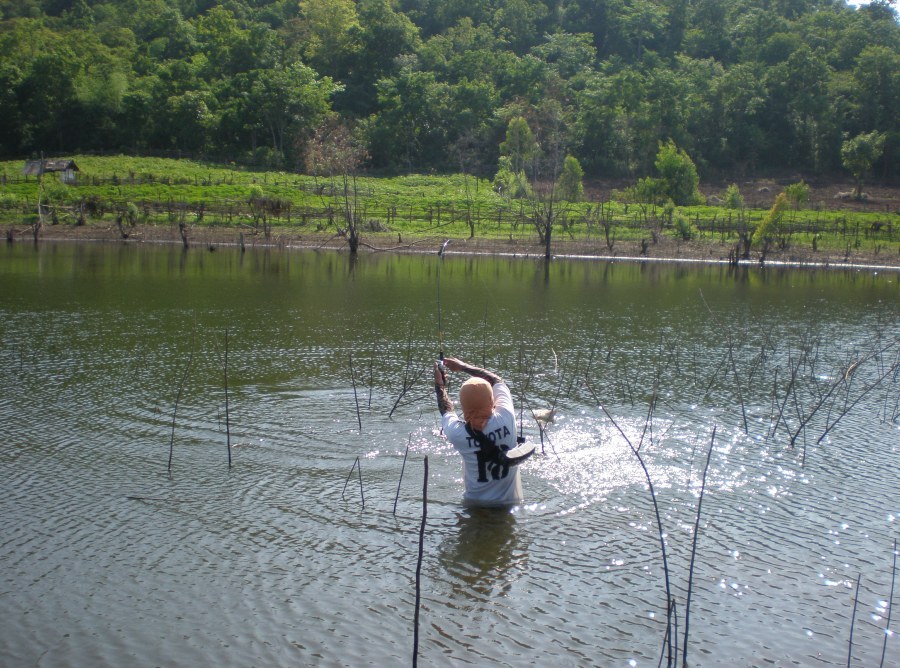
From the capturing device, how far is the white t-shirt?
8094 millimetres

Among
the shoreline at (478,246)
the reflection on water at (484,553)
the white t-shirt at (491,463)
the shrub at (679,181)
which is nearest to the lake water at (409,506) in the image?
the reflection on water at (484,553)

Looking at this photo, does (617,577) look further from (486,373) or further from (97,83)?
(97,83)

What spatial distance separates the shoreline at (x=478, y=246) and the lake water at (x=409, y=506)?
Result: 28641 mm

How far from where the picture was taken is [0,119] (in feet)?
266

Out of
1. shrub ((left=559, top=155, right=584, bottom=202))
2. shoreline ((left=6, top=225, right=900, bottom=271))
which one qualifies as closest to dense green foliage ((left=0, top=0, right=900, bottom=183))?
shrub ((left=559, top=155, right=584, bottom=202))

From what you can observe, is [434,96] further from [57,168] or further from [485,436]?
[485,436]

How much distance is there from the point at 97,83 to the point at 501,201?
48477 millimetres

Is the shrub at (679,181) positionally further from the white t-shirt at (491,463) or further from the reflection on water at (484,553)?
the reflection on water at (484,553)

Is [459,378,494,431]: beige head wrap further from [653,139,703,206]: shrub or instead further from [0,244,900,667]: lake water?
[653,139,703,206]: shrub

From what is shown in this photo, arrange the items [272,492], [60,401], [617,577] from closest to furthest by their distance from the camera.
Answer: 1. [617,577]
2. [272,492]
3. [60,401]

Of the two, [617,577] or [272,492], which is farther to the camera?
[272,492]

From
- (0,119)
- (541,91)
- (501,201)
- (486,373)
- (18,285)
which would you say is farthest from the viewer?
(541,91)

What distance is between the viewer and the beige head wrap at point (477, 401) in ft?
25.8

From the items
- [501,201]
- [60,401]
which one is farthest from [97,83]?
[60,401]
